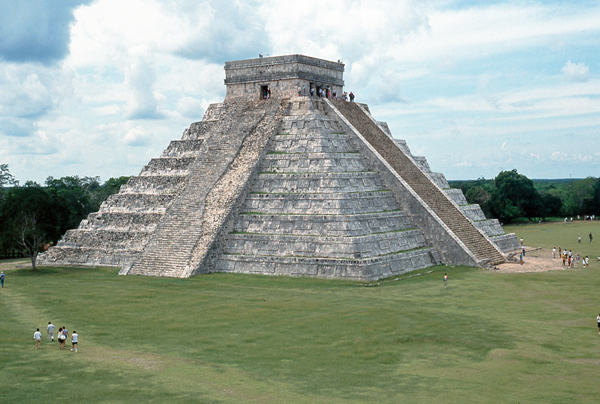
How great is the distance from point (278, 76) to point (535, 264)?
23.5 m

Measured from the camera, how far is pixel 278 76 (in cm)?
5075

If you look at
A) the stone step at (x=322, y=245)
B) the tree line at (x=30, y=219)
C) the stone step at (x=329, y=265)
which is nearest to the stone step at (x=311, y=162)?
the stone step at (x=322, y=245)

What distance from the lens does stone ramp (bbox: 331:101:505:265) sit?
147ft

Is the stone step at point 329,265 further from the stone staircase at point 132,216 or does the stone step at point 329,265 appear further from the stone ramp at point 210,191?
the stone staircase at point 132,216

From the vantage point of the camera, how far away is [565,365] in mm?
Answer: 22203

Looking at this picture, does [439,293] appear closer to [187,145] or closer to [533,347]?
[533,347]

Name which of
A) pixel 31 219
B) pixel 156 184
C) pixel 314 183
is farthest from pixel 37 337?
pixel 156 184

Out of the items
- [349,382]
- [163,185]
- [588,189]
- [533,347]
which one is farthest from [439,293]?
[588,189]

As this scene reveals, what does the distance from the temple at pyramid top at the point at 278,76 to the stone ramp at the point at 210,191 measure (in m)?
1.08

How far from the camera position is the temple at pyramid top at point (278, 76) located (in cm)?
5012

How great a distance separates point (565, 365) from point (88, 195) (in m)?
65.6

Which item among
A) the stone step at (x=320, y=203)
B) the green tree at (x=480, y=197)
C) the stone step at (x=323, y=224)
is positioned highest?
the green tree at (x=480, y=197)

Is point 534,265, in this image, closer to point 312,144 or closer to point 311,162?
point 311,162

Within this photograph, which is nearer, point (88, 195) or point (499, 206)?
point (88, 195)
